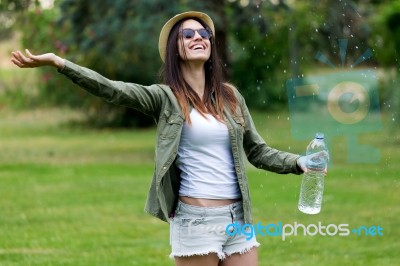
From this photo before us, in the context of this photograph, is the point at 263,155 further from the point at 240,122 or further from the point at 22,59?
the point at 22,59

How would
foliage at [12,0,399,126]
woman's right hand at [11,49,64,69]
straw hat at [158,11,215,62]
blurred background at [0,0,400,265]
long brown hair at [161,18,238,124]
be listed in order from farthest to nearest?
foliage at [12,0,399,126] < blurred background at [0,0,400,265] < straw hat at [158,11,215,62] < long brown hair at [161,18,238,124] < woman's right hand at [11,49,64,69]

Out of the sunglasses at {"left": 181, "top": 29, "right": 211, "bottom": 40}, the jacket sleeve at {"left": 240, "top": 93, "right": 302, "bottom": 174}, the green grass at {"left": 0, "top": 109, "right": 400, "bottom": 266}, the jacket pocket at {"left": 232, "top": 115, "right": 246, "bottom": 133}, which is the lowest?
the green grass at {"left": 0, "top": 109, "right": 400, "bottom": 266}

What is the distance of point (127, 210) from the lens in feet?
35.1

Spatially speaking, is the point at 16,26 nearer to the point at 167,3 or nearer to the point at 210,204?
the point at 167,3

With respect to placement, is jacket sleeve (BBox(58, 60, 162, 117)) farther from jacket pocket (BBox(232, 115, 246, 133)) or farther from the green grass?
the green grass

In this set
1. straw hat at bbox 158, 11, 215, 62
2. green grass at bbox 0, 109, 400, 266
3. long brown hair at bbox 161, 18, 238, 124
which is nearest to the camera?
long brown hair at bbox 161, 18, 238, 124

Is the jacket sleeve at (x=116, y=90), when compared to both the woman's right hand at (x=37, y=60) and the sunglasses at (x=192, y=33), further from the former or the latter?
the sunglasses at (x=192, y=33)

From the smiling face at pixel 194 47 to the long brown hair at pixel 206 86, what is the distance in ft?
0.14

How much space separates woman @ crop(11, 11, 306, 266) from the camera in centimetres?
445

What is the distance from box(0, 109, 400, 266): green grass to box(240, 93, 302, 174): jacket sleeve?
289 centimetres

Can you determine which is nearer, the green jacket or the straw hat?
the green jacket

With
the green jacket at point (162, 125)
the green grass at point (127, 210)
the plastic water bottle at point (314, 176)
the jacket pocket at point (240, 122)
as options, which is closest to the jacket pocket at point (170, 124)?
Answer: the green jacket at point (162, 125)

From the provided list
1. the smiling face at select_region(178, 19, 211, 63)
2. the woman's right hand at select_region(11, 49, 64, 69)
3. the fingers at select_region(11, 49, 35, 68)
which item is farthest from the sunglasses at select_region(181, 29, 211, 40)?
the fingers at select_region(11, 49, 35, 68)

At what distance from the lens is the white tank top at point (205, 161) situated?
4496 millimetres
